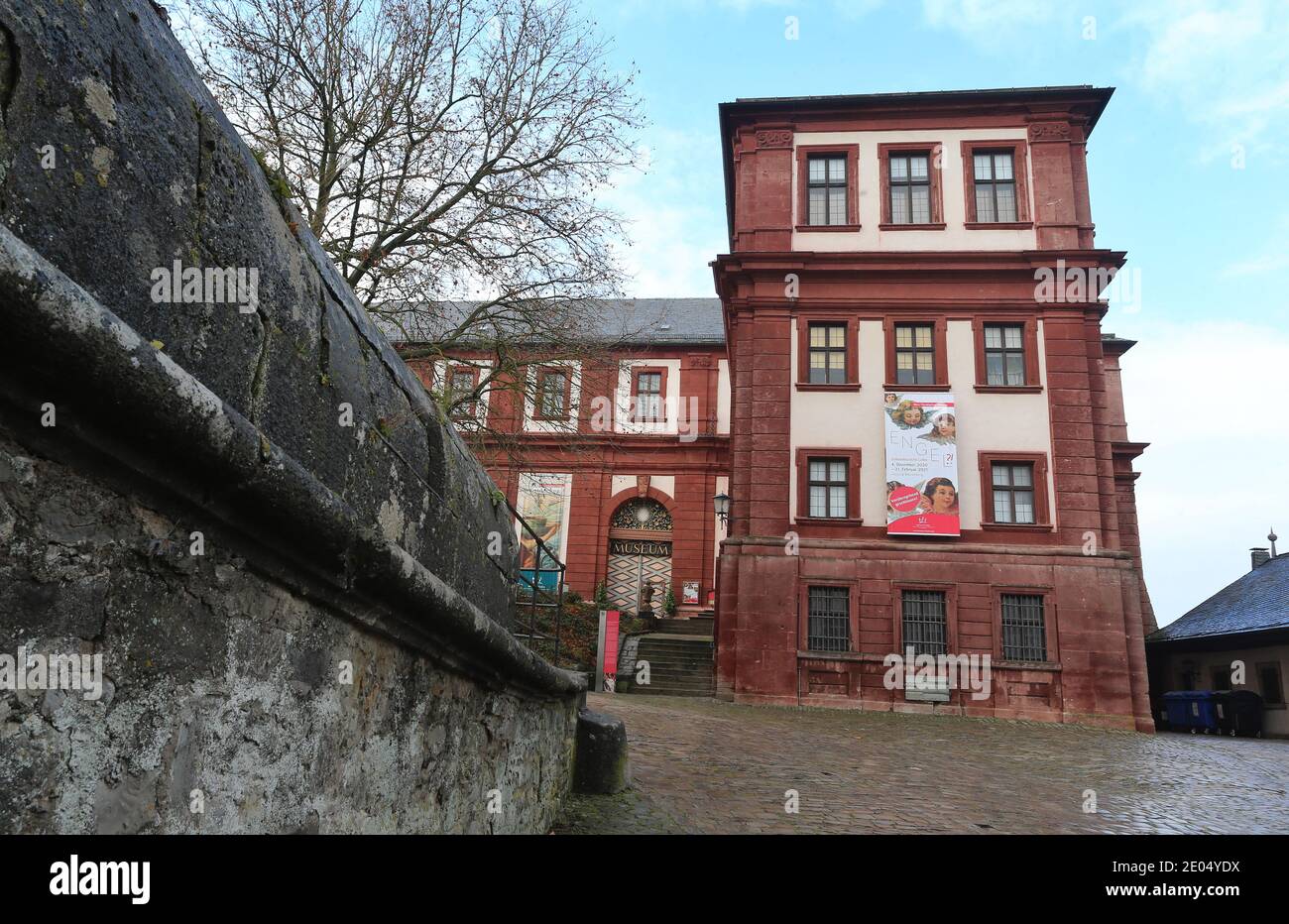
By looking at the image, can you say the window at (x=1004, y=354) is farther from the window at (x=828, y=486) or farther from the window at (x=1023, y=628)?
the window at (x=1023, y=628)

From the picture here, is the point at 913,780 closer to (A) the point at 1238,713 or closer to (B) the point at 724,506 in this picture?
(B) the point at 724,506

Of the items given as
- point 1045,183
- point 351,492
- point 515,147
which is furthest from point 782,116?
point 351,492

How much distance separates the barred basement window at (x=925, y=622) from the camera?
707 inches

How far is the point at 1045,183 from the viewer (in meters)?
20.0

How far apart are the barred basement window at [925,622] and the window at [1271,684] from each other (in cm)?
910

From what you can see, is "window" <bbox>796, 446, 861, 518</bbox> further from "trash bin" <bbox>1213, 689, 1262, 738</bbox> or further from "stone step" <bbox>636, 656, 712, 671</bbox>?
"trash bin" <bbox>1213, 689, 1262, 738</bbox>

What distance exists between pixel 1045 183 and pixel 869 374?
625 cm

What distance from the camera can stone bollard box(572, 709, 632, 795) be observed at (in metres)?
6.03

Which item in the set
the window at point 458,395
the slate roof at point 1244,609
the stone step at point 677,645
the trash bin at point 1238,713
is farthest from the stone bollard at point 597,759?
the slate roof at point 1244,609

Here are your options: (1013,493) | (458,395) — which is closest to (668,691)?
(458,395)

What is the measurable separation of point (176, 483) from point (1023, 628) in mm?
18678

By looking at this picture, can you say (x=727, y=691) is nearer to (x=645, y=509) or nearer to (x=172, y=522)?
(x=645, y=509)

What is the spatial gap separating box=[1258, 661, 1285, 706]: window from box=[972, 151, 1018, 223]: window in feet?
41.1

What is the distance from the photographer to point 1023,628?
17.8 meters
